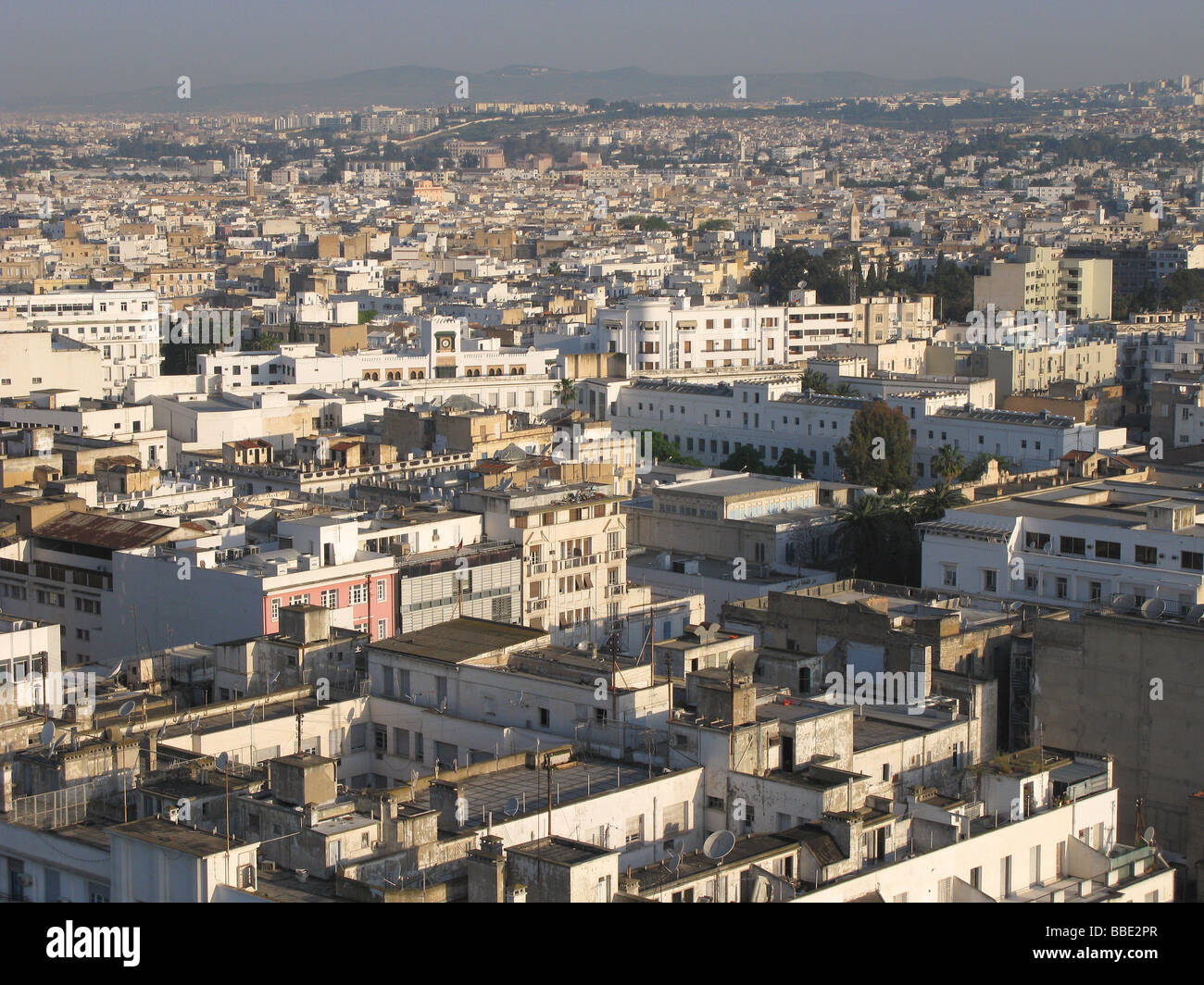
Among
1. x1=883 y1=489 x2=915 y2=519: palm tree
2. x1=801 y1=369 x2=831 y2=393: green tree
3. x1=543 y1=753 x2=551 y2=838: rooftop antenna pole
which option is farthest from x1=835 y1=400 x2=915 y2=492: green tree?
x1=543 y1=753 x2=551 y2=838: rooftop antenna pole

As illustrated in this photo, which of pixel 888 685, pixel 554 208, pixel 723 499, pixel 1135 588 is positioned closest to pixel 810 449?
pixel 723 499

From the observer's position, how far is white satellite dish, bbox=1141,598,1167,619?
76.6 ft

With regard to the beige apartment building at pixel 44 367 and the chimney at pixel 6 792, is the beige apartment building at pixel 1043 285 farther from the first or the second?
the chimney at pixel 6 792

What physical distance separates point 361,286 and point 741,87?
22714 mm

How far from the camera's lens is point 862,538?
118 feet

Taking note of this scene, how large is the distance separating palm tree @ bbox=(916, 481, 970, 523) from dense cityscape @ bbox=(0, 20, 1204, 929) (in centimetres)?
16

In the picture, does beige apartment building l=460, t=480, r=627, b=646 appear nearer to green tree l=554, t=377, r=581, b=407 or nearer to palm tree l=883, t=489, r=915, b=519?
palm tree l=883, t=489, r=915, b=519

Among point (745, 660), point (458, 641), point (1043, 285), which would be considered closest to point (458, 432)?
point (745, 660)

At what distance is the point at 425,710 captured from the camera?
68.0 ft

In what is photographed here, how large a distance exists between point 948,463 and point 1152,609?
23082mm

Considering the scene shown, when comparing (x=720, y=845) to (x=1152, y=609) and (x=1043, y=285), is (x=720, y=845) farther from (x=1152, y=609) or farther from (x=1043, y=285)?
(x=1043, y=285)

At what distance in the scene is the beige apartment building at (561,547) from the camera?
1228 inches

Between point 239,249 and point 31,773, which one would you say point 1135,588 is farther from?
point 239,249

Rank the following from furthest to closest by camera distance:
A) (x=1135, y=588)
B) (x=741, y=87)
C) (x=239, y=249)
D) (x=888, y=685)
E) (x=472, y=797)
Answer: (x=239, y=249), (x=741, y=87), (x=1135, y=588), (x=888, y=685), (x=472, y=797)
